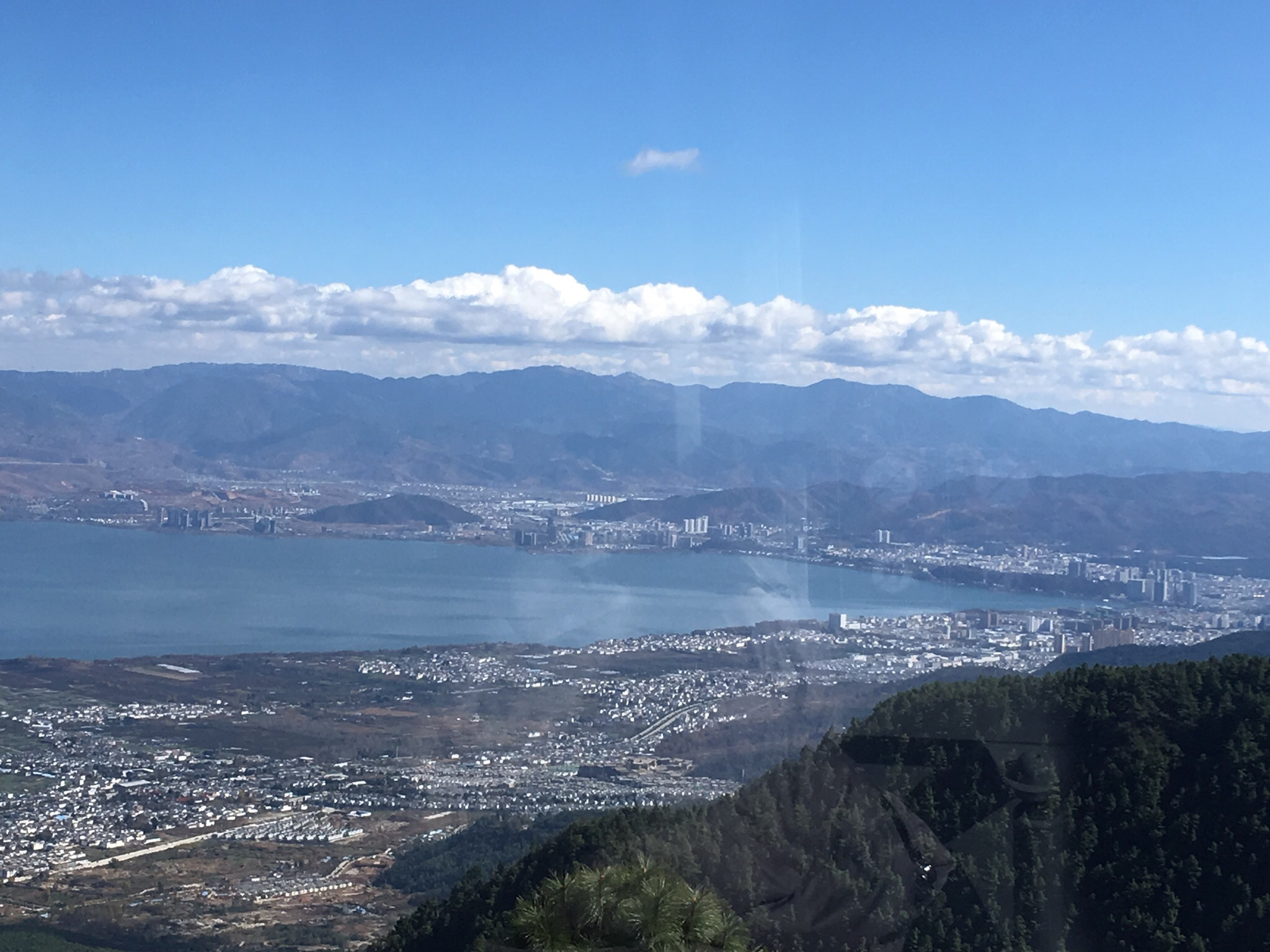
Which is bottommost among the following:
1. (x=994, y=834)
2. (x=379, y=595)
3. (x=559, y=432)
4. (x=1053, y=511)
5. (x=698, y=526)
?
(x=379, y=595)

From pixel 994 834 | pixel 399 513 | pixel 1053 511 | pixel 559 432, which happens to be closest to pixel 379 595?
pixel 399 513

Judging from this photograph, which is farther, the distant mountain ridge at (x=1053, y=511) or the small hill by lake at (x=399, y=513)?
the small hill by lake at (x=399, y=513)

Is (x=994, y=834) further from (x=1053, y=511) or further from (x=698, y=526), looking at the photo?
(x=1053, y=511)

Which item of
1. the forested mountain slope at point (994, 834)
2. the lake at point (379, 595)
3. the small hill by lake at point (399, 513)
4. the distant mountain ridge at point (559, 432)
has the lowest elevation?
the lake at point (379, 595)

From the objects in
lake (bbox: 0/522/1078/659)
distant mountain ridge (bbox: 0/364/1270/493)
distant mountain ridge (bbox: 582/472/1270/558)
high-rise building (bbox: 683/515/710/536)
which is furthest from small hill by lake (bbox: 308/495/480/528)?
high-rise building (bbox: 683/515/710/536)

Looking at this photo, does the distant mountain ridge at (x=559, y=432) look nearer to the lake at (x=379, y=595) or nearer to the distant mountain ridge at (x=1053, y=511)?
the distant mountain ridge at (x=1053, y=511)

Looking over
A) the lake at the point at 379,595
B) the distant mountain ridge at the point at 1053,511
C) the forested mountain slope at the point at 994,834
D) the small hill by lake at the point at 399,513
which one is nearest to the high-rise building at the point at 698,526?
the distant mountain ridge at the point at 1053,511

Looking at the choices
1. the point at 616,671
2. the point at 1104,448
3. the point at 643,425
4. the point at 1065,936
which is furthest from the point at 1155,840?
the point at 643,425
